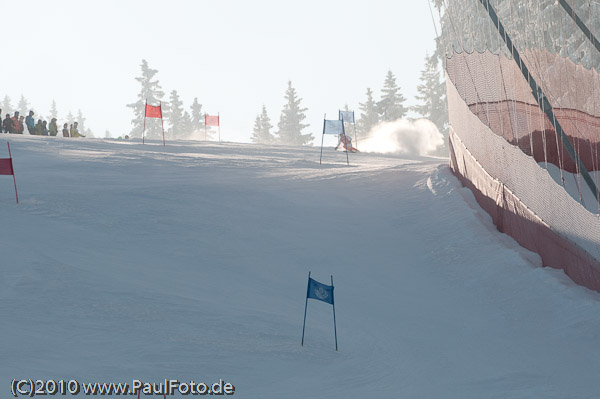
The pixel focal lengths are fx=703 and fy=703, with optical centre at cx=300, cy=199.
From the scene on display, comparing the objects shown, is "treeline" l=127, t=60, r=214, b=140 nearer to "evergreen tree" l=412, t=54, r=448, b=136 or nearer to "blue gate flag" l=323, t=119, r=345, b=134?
"evergreen tree" l=412, t=54, r=448, b=136

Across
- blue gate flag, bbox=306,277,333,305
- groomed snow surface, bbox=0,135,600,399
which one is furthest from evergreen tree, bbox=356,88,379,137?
blue gate flag, bbox=306,277,333,305

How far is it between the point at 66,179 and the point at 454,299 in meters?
10.2

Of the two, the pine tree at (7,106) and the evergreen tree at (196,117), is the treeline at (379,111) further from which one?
the pine tree at (7,106)

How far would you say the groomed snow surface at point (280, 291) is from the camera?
25.2ft

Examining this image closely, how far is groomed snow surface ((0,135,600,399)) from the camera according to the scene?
7691 millimetres

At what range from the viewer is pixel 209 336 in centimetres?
841

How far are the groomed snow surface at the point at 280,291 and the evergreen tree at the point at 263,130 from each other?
2410 inches

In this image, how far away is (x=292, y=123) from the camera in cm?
7381

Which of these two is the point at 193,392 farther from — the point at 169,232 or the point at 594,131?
the point at 594,131

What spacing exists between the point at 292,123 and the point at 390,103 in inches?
506

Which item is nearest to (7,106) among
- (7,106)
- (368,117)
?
(7,106)

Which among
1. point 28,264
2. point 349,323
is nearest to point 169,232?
point 28,264

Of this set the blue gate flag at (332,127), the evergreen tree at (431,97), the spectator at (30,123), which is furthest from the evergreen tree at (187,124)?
the blue gate flag at (332,127)

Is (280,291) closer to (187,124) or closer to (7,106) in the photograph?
(187,124)
